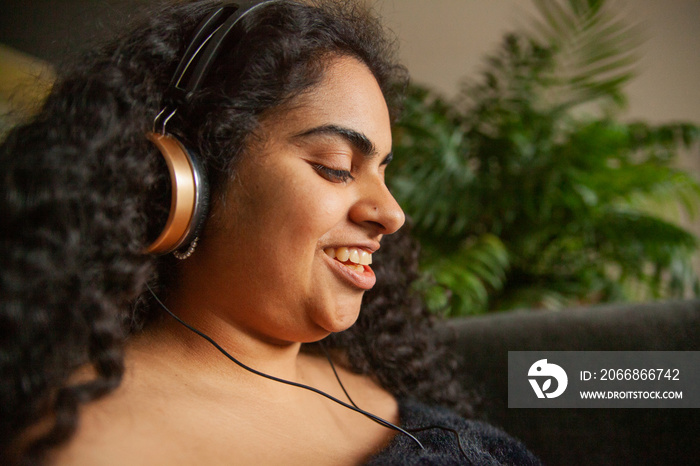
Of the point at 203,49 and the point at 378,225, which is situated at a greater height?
the point at 203,49

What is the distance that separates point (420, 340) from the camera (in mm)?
1115

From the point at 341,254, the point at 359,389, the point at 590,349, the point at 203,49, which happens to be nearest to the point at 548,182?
the point at 590,349

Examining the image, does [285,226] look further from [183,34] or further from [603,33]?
[603,33]

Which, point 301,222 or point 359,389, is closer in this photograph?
point 301,222

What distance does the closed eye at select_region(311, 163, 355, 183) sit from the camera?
0.73m

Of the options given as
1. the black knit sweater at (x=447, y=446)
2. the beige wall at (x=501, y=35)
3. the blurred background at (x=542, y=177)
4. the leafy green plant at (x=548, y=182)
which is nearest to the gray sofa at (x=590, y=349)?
the black knit sweater at (x=447, y=446)

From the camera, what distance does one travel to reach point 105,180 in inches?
25.1

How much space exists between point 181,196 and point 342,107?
25 cm

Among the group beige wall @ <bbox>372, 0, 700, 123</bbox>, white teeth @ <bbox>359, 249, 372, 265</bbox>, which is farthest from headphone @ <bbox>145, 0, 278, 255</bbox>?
beige wall @ <bbox>372, 0, 700, 123</bbox>

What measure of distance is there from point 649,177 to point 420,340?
928mm

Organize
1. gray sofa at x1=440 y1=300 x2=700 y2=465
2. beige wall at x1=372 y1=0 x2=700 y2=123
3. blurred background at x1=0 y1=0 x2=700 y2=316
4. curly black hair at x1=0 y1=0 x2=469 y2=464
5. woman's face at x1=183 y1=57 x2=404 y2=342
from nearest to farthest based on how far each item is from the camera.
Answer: curly black hair at x1=0 y1=0 x2=469 y2=464 → woman's face at x1=183 y1=57 x2=404 y2=342 → gray sofa at x1=440 y1=300 x2=700 y2=465 → blurred background at x1=0 y1=0 x2=700 y2=316 → beige wall at x1=372 y1=0 x2=700 y2=123

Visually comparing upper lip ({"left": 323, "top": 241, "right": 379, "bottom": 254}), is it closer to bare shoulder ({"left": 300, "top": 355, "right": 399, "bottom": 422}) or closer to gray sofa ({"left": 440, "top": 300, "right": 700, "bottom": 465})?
bare shoulder ({"left": 300, "top": 355, "right": 399, "bottom": 422})

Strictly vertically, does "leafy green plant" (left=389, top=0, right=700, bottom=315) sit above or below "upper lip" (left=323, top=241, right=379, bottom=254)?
above

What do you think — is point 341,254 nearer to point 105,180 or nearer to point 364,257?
point 364,257
